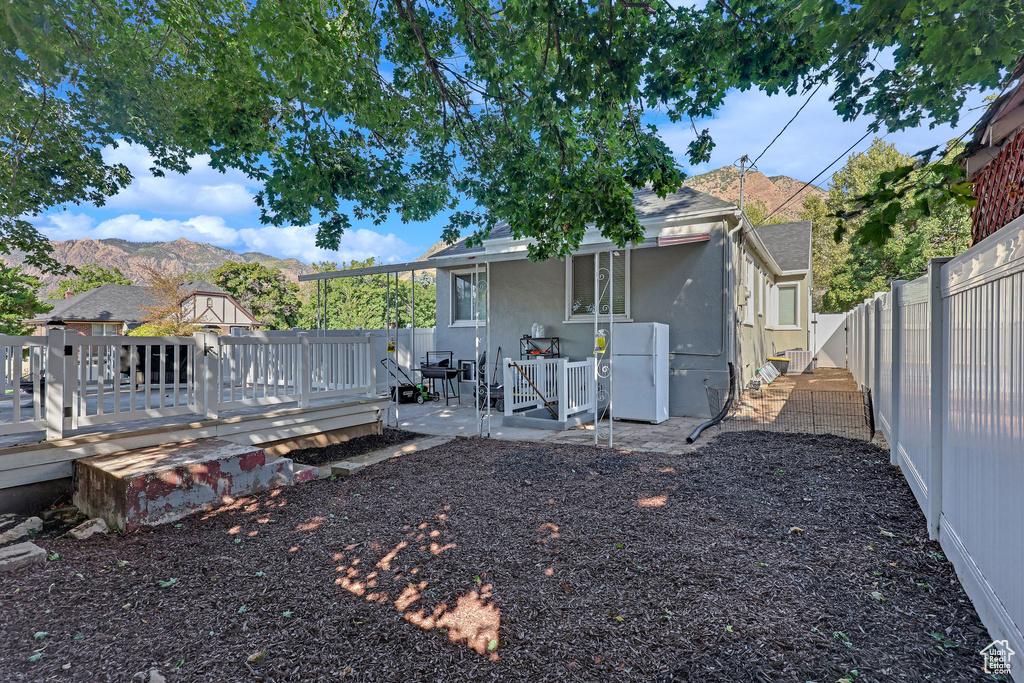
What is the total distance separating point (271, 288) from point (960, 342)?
133 ft

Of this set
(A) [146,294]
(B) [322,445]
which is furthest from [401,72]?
(A) [146,294]

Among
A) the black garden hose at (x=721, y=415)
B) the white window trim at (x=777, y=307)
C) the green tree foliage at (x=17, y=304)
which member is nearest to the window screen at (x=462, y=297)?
the black garden hose at (x=721, y=415)

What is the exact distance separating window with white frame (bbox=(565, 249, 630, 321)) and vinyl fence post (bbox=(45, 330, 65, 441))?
7.27 m

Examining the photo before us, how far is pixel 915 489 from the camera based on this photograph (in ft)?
11.8

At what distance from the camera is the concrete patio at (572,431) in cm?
623

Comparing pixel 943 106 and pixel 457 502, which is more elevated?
pixel 943 106

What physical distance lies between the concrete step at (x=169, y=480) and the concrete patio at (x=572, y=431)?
3.01 meters

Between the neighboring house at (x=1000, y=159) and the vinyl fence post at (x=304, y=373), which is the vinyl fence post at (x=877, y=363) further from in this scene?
the vinyl fence post at (x=304, y=373)

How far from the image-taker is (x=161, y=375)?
4.41 metres

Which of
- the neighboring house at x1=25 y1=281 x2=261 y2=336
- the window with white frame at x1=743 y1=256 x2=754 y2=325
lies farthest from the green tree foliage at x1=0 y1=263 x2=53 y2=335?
the window with white frame at x1=743 y1=256 x2=754 y2=325

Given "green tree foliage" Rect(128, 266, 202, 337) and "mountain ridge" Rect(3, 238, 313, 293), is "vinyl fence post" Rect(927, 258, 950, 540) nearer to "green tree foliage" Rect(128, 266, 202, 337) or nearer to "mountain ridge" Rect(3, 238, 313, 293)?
"green tree foliage" Rect(128, 266, 202, 337)

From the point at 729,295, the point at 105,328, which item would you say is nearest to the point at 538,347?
the point at 729,295

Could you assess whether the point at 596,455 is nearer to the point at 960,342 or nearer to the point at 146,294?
the point at 960,342

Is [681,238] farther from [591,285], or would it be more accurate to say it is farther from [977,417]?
[977,417]
